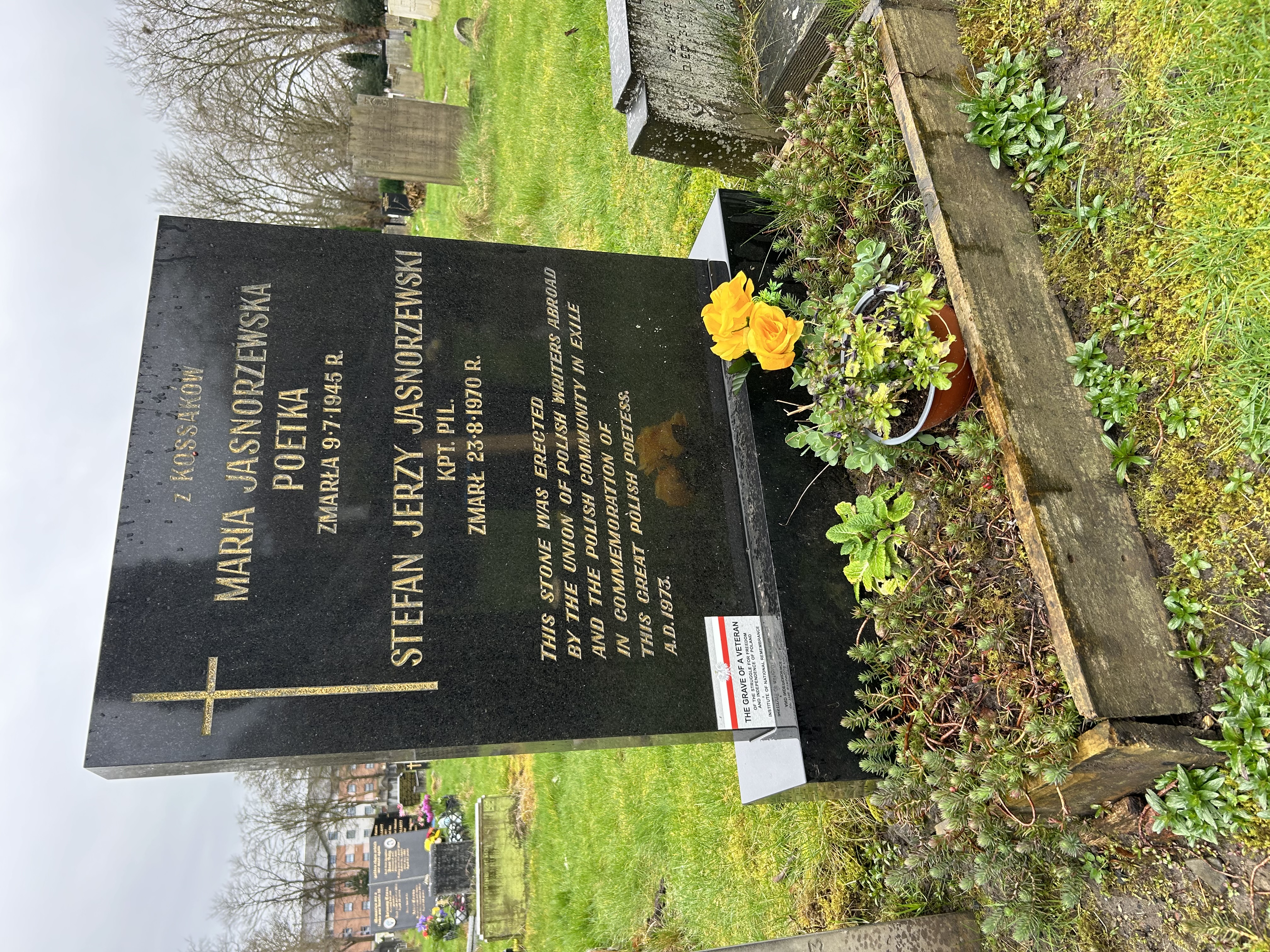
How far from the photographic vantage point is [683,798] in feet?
18.4

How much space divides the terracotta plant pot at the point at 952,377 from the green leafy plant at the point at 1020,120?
58cm

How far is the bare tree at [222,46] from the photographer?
1445 centimetres

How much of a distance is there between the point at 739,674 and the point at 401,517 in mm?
1599

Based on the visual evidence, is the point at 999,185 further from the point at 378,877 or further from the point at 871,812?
the point at 378,877

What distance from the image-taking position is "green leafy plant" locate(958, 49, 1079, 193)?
8.46ft

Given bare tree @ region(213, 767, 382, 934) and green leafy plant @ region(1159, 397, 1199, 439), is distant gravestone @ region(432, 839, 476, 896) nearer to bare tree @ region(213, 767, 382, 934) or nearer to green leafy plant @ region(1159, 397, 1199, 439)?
bare tree @ region(213, 767, 382, 934)

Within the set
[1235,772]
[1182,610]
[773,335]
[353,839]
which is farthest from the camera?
[353,839]

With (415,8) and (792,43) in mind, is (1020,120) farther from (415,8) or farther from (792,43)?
(415,8)

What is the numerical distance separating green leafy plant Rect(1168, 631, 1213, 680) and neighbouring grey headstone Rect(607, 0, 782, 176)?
3.17 m

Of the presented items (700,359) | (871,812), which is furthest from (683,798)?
(700,359)

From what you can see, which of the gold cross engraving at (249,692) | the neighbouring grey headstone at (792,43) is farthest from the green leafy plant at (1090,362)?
the gold cross engraving at (249,692)

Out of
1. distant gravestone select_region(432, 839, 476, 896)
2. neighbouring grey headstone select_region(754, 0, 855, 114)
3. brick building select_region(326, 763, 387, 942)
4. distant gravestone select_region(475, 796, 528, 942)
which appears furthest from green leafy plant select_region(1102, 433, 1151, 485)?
brick building select_region(326, 763, 387, 942)

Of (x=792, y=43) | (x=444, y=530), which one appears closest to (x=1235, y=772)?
(x=444, y=530)

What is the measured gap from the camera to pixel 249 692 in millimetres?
2857
